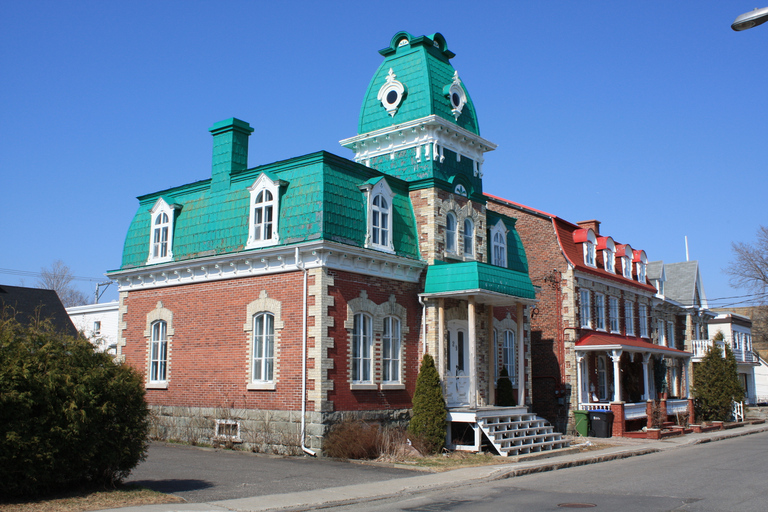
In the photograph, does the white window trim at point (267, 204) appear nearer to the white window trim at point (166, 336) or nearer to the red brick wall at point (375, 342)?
the red brick wall at point (375, 342)

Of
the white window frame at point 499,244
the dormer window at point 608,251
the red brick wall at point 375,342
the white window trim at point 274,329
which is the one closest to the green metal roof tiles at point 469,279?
the red brick wall at point 375,342

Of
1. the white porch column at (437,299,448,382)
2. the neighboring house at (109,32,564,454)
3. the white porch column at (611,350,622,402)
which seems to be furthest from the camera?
the white porch column at (611,350,622,402)

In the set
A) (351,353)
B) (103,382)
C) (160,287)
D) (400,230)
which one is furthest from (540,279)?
(103,382)

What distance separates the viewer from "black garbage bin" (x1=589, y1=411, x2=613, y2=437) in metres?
26.3

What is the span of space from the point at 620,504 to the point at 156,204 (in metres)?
17.2

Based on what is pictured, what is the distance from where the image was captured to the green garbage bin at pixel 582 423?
26766 mm

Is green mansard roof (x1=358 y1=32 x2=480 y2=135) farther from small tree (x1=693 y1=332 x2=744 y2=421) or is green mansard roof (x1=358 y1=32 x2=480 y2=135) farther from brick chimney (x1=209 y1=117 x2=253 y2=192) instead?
small tree (x1=693 y1=332 x2=744 y2=421)

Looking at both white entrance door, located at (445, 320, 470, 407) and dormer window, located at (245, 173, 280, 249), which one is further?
white entrance door, located at (445, 320, 470, 407)

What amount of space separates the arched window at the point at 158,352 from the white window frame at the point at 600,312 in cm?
1914

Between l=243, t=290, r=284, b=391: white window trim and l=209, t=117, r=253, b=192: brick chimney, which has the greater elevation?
l=209, t=117, r=253, b=192: brick chimney

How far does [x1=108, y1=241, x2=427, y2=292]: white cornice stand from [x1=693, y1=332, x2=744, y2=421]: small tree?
2248cm

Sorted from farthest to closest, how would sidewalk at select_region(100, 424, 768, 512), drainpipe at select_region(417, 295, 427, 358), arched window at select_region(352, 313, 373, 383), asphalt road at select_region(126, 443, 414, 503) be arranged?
drainpipe at select_region(417, 295, 427, 358) → arched window at select_region(352, 313, 373, 383) → asphalt road at select_region(126, 443, 414, 503) → sidewalk at select_region(100, 424, 768, 512)

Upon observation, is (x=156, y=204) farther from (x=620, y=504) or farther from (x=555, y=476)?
(x=620, y=504)

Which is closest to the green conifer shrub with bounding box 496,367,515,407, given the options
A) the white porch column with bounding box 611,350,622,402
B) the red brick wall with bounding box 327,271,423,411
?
the red brick wall with bounding box 327,271,423,411
